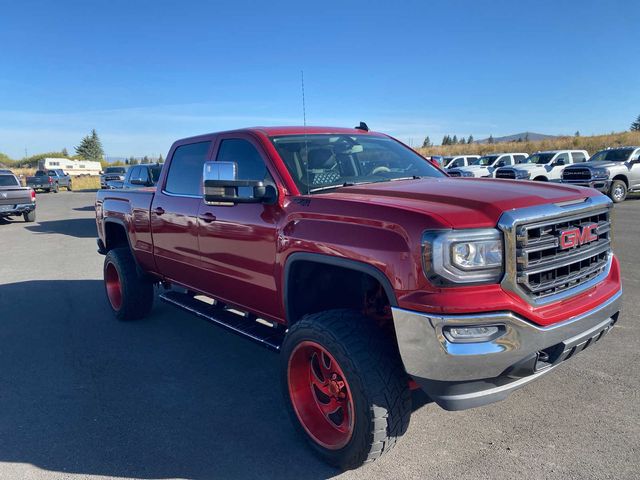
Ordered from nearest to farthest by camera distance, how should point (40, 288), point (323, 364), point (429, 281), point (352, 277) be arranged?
point (429, 281), point (323, 364), point (352, 277), point (40, 288)

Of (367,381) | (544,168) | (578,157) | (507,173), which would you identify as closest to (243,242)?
(367,381)

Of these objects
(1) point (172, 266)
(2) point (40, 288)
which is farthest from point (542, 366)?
(2) point (40, 288)

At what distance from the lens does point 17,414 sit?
3.76 m

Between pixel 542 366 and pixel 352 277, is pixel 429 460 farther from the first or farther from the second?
pixel 352 277

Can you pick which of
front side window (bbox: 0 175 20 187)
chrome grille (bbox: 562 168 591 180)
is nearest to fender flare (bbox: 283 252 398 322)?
front side window (bbox: 0 175 20 187)

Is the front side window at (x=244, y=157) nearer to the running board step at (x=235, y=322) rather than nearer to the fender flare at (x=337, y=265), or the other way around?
the fender flare at (x=337, y=265)

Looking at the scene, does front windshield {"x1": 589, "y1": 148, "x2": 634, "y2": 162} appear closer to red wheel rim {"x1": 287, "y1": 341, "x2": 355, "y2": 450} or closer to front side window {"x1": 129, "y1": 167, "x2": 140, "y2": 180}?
front side window {"x1": 129, "y1": 167, "x2": 140, "y2": 180}

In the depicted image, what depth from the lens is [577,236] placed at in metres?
2.90

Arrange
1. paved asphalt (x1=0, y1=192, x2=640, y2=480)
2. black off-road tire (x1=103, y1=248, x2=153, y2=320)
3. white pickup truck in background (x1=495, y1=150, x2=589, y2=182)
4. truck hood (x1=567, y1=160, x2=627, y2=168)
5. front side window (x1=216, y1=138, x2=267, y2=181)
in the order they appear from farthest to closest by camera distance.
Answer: white pickup truck in background (x1=495, y1=150, x2=589, y2=182) → truck hood (x1=567, y1=160, x2=627, y2=168) → black off-road tire (x1=103, y1=248, x2=153, y2=320) → front side window (x1=216, y1=138, x2=267, y2=181) → paved asphalt (x1=0, y1=192, x2=640, y2=480)

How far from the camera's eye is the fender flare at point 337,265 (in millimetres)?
2666

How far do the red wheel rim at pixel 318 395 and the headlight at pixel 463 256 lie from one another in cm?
93

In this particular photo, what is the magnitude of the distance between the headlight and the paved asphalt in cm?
119

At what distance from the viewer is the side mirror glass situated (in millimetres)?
3297

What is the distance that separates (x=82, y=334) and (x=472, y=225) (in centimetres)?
465
